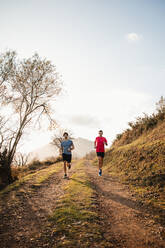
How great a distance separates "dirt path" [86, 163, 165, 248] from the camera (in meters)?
3.39

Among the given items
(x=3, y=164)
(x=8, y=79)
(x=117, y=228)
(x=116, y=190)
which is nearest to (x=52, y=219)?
(x=117, y=228)

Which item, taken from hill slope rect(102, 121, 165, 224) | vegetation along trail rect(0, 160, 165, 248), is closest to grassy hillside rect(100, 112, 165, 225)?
hill slope rect(102, 121, 165, 224)

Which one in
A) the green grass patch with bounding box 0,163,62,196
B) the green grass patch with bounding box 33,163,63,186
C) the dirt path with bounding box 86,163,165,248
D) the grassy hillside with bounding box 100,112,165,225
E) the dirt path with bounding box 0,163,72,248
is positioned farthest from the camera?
the green grass patch with bounding box 33,163,63,186

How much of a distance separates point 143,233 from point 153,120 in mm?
12971

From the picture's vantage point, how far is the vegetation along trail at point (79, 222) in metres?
3.44

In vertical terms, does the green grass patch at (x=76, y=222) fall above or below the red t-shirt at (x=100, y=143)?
below

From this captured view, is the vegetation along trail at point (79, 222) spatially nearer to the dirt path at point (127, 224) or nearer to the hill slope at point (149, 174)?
the dirt path at point (127, 224)

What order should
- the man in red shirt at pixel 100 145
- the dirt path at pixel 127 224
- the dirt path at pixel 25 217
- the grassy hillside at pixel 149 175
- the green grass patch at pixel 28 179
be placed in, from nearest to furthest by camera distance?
the dirt path at pixel 127 224
the dirt path at pixel 25 217
the grassy hillside at pixel 149 175
the green grass patch at pixel 28 179
the man in red shirt at pixel 100 145

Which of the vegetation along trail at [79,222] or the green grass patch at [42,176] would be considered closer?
the vegetation along trail at [79,222]

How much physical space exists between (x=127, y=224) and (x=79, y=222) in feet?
4.43

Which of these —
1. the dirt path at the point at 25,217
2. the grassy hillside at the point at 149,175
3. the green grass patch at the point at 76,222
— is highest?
the grassy hillside at the point at 149,175

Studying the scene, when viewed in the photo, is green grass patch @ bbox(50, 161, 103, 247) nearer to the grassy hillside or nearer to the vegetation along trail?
the vegetation along trail

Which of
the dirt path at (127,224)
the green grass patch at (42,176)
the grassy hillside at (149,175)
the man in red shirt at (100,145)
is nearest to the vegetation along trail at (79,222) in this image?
the dirt path at (127,224)

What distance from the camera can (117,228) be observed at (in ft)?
13.1
